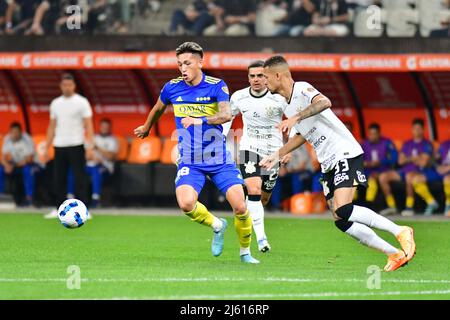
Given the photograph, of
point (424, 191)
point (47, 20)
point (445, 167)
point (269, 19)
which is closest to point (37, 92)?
point (47, 20)

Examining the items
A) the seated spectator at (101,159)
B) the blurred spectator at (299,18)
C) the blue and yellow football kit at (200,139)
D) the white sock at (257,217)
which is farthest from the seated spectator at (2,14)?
the blue and yellow football kit at (200,139)

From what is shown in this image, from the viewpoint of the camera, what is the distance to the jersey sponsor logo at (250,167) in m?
14.0

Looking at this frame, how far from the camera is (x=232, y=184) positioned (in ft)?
39.4

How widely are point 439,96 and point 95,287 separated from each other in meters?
13.2

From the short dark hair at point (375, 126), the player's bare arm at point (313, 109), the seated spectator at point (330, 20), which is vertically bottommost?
the player's bare arm at point (313, 109)

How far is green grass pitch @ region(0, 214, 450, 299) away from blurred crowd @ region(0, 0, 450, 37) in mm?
4412

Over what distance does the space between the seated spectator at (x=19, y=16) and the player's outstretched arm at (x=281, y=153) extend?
1185 cm

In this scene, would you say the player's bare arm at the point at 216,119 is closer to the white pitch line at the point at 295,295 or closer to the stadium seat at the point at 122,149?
the white pitch line at the point at 295,295

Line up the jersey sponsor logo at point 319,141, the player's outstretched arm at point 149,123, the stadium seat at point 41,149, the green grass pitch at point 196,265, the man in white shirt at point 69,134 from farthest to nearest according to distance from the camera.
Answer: the stadium seat at point 41,149, the man in white shirt at point 69,134, the player's outstretched arm at point 149,123, the jersey sponsor logo at point 319,141, the green grass pitch at point 196,265

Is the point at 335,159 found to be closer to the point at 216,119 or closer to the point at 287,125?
the point at 287,125

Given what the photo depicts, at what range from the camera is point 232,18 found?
21.7m

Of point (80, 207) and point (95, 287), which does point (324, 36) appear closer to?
point (80, 207)
